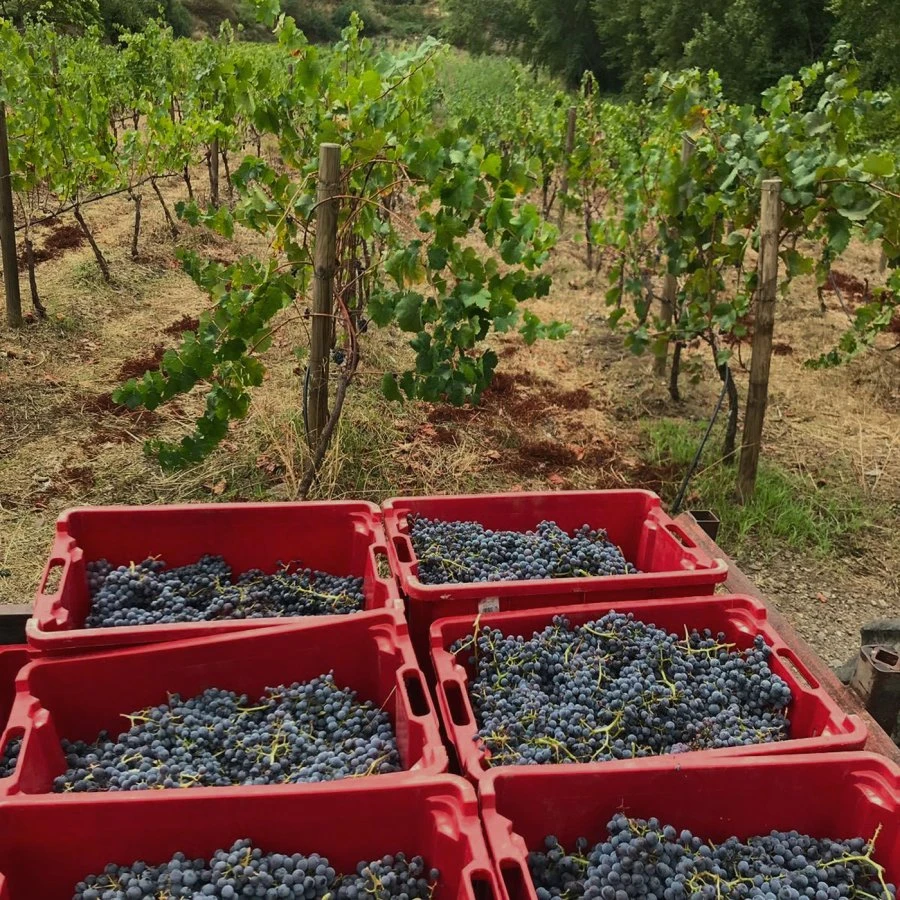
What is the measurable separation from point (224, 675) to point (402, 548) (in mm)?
639

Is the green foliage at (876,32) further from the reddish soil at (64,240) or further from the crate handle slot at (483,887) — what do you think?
the crate handle slot at (483,887)

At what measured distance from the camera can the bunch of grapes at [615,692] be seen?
1.78 metres

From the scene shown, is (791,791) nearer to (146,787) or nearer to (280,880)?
(280,880)

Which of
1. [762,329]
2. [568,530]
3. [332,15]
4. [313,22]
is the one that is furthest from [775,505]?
[332,15]

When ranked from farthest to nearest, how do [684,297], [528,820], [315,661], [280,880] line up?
1. [684,297]
2. [315,661]
3. [528,820]
4. [280,880]

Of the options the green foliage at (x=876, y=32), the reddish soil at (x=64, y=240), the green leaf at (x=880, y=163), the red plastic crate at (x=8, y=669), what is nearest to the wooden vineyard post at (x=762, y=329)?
the green leaf at (x=880, y=163)

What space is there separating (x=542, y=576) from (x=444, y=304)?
1040 mm

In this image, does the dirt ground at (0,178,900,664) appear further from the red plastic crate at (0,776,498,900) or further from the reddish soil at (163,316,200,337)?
the red plastic crate at (0,776,498,900)

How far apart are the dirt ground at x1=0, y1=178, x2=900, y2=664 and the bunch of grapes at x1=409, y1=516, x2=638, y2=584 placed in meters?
1.38

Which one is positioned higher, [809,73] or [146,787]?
[809,73]

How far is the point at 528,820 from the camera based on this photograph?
1587mm

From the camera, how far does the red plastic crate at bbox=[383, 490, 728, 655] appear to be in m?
2.08

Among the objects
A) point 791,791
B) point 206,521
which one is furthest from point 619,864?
point 206,521

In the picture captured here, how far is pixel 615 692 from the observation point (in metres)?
1.88
